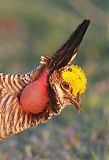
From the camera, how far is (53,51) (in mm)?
12859

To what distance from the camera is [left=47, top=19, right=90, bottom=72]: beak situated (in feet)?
19.2

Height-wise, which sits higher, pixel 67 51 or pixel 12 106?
pixel 67 51

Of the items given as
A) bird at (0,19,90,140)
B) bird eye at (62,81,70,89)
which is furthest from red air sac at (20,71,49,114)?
bird eye at (62,81,70,89)

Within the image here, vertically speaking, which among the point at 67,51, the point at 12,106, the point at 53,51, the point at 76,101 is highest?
the point at 53,51

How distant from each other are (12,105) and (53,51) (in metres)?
7.04

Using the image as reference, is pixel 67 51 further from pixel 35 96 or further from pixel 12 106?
pixel 12 106

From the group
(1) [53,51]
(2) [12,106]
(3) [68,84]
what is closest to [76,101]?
(3) [68,84]

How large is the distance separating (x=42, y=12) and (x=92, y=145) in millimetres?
7395

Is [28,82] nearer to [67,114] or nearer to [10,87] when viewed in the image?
[10,87]

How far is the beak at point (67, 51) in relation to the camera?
5855 millimetres

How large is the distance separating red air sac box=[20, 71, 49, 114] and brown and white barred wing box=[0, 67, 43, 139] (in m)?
0.03

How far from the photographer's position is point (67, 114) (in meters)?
9.33

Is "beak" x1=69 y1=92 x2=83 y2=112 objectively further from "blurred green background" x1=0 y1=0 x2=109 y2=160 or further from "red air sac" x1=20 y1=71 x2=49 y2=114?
"blurred green background" x1=0 y1=0 x2=109 y2=160

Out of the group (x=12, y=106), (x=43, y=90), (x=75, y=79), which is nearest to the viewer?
(x=75, y=79)
